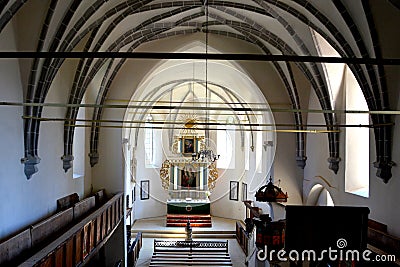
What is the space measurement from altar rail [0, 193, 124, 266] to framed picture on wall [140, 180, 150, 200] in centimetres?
1237

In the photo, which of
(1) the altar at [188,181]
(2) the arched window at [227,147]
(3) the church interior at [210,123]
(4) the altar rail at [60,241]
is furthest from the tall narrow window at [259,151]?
(4) the altar rail at [60,241]

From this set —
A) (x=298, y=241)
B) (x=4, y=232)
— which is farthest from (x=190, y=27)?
(x=298, y=241)

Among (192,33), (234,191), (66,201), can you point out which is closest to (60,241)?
(66,201)

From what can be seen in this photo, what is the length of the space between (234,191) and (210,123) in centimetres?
1507

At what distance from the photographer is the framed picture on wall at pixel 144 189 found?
85.6 feet

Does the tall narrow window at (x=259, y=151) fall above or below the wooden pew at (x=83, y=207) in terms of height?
above

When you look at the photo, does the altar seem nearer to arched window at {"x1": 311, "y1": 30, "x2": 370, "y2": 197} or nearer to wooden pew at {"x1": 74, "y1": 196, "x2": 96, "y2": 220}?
wooden pew at {"x1": 74, "y1": 196, "x2": 96, "y2": 220}

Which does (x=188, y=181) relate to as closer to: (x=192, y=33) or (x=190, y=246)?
(x=190, y=246)

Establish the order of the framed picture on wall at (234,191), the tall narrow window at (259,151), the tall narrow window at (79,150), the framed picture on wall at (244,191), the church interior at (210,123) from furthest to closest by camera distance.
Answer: the framed picture on wall at (234,191) < the framed picture on wall at (244,191) < the tall narrow window at (259,151) < the tall narrow window at (79,150) < the church interior at (210,123)

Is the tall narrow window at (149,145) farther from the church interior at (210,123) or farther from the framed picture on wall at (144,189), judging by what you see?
the church interior at (210,123)

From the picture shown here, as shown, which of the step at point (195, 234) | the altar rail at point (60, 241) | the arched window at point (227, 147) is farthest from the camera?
the arched window at point (227, 147)

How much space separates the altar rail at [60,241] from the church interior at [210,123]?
0.04 metres

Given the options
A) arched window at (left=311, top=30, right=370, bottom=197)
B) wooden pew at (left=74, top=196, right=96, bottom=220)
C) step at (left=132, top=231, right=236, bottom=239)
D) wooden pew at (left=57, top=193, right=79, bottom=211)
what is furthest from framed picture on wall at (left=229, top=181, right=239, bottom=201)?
arched window at (left=311, top=30, right=370, bottom=197)

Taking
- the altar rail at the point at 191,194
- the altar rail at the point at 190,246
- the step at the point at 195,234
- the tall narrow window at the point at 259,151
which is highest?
the tall narrow window at the point at 259,151
